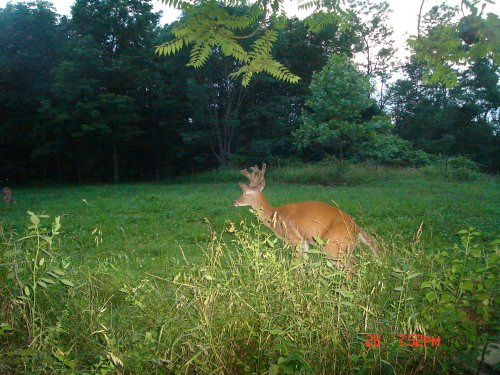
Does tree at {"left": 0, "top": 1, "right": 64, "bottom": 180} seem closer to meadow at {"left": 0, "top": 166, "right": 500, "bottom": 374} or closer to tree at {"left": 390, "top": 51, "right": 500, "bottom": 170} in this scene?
tree at {"left": 390, "top": 51, "right": 500, "bottom": 170}

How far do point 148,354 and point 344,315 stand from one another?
127 cm

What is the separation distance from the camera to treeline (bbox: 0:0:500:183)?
32.4 meters

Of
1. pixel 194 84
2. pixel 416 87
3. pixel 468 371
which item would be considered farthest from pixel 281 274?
pixel 416 87

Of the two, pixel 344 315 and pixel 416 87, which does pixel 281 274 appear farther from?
pixel 416 87

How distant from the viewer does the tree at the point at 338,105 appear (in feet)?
83.7

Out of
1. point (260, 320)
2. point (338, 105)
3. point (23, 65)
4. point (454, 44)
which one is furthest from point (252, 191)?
point (23, 65)

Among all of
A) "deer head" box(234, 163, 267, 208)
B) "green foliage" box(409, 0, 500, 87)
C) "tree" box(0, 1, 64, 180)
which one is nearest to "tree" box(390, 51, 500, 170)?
"tree" box(0, 1, 64, 180)

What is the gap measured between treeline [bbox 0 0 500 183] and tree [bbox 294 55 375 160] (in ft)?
15.4

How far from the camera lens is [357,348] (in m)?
3.08

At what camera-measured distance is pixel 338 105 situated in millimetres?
25562

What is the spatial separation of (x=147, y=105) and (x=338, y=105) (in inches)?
688

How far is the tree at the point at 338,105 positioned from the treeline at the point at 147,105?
15.4 ft
